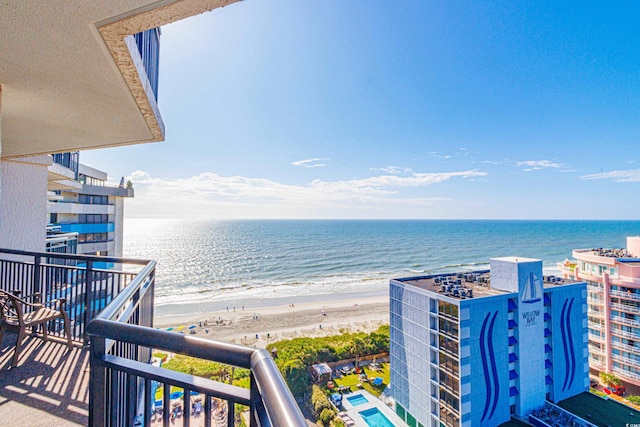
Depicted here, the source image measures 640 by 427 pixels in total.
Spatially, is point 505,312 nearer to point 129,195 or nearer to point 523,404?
point 523,404

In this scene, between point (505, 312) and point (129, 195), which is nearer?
point (505, 312)

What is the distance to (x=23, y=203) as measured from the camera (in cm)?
693

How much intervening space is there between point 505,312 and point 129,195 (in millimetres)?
22486

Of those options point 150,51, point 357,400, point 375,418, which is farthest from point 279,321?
point 150,51

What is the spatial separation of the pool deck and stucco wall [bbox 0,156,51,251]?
11929 mm

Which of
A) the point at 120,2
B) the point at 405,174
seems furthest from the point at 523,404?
the point at 405,174

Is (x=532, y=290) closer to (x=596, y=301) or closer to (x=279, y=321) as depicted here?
(x=596, y=301)

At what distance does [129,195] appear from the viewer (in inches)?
810

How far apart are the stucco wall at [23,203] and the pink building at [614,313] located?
76.4ft

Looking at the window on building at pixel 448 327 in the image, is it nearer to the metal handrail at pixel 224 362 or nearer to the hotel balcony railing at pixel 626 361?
the metal handrail at pixel 224 362

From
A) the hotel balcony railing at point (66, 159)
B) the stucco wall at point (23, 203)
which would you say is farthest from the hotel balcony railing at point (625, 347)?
the hotel balcony railing at point (66, 159)

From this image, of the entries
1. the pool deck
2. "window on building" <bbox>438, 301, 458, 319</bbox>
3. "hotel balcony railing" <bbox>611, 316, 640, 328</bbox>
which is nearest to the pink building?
"hotel balcony railing" <bbox>611, 316, 640, 328</bbox>

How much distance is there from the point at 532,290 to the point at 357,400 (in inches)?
337

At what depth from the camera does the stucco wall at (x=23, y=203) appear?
6398mm
